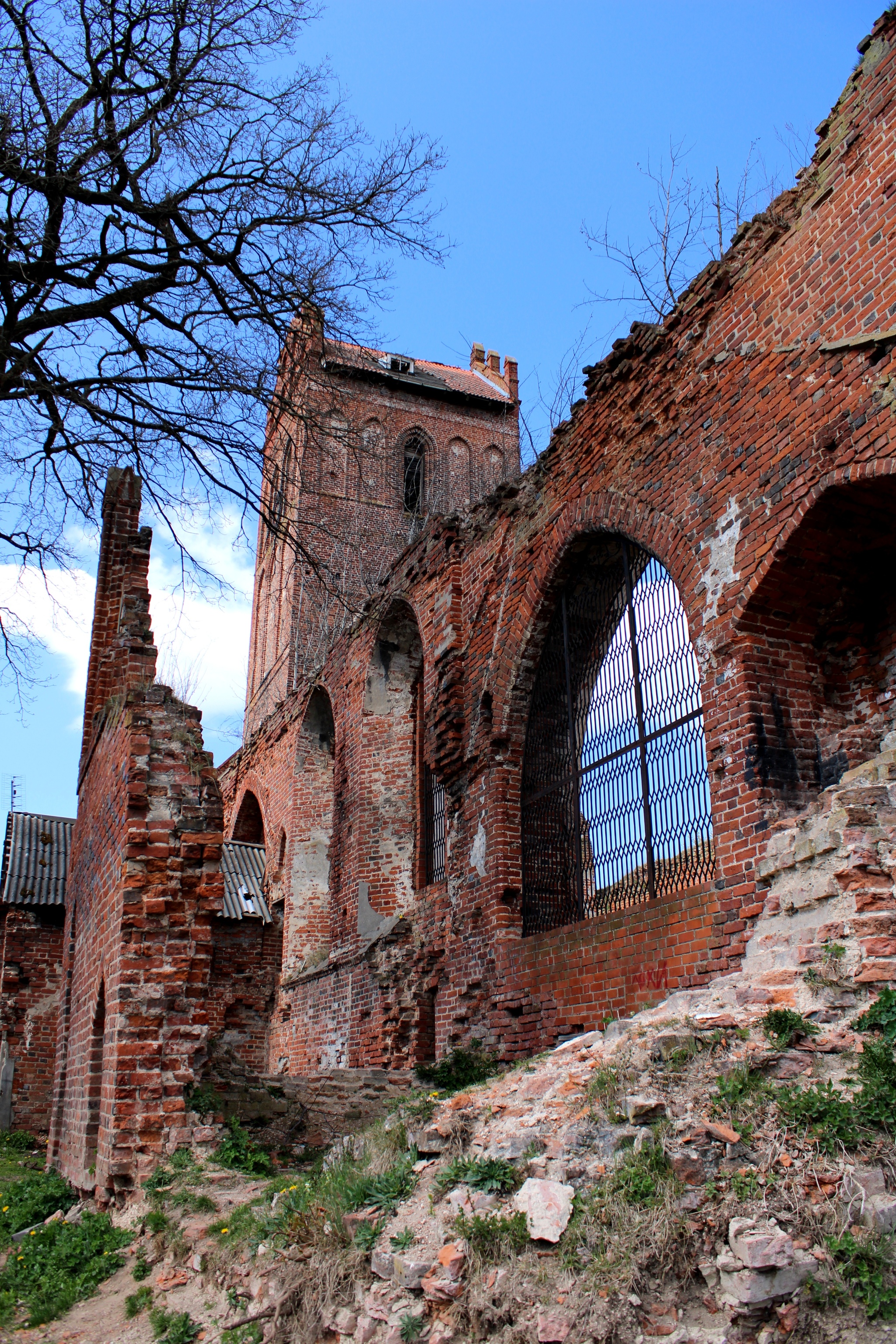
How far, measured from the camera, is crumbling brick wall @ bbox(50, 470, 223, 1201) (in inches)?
287

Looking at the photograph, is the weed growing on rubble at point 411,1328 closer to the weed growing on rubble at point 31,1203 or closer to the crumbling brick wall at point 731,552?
the crumbling brick wall at point 731,552

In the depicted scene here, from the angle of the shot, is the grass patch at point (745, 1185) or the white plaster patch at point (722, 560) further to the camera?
the white plaster patch at point (722, 560)

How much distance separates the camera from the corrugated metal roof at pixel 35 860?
1669cm

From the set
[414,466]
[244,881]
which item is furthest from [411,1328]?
[414,466]

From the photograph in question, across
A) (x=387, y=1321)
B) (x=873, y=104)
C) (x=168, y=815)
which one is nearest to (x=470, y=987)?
(x=168, y=815)

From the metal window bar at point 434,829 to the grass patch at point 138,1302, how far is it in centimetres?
723

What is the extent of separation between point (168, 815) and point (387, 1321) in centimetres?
472

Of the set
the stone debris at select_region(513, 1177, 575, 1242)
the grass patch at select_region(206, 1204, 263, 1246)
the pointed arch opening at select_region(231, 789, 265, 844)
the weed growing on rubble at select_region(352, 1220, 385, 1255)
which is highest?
the pointed arch opening at select_region(231, 789, 265, 844)

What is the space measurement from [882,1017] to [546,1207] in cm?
165

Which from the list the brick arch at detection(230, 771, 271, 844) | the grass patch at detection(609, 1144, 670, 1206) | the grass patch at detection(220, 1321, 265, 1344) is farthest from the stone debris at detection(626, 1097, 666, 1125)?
the brick arch at detection(230, 771, 271, 844)

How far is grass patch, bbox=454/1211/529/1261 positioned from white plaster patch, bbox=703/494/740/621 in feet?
13.9

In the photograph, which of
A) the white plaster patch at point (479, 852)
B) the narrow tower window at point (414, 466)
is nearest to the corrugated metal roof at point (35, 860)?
the white plaster patch at point (479, 852)

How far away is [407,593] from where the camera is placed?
12.9 m

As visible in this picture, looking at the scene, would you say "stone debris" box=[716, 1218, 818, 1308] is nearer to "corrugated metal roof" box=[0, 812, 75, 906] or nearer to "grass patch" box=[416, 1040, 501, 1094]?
"grass patch" box=[416, 1040, 501, 1094]
